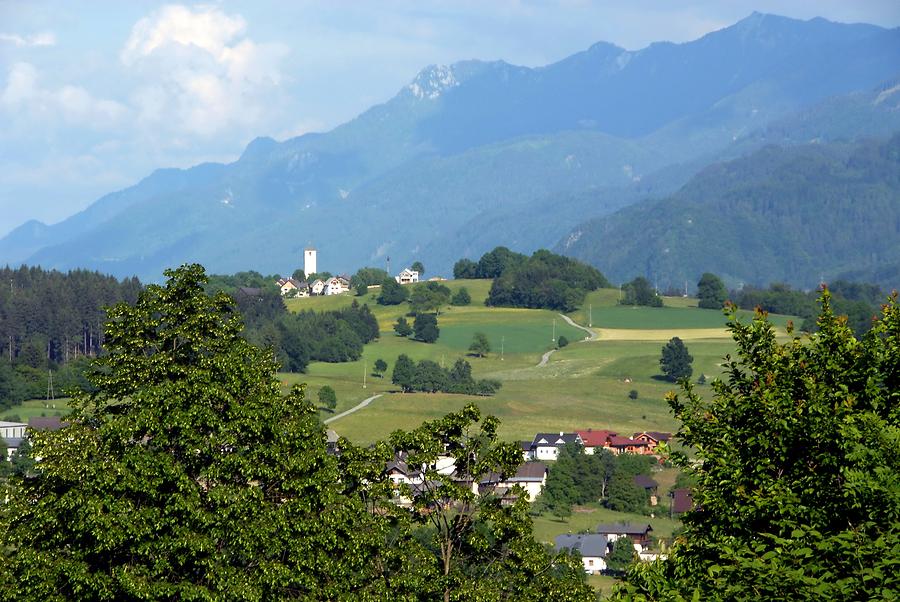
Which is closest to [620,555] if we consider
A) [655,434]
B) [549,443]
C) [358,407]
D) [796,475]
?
[549,443]

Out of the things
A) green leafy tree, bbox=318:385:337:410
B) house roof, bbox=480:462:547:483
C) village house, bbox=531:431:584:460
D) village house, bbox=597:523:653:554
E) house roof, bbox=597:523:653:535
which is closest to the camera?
village house, bbox=597:523:653:554

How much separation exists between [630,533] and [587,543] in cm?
600

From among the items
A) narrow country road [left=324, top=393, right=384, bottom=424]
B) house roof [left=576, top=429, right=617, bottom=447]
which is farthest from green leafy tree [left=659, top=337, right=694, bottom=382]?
narrow country road [left=324, top=393, right=384, bottom=424]

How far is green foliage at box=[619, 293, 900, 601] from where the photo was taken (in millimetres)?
19531

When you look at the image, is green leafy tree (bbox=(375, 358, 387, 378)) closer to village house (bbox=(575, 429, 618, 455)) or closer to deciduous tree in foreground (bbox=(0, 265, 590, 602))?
village house (bbox=(575, 429, 618, 455))

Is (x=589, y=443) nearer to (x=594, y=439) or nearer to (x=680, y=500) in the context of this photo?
(x=594, y=439)

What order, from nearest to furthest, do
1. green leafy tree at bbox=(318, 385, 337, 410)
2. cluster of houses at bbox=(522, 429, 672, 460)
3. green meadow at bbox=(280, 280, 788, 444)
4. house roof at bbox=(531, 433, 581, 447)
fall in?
cluster of houses at bbox=(522, 429, 672, 460) → house roof at bbox=(531, 433, 581, 447) → green meadow at bbox=(280, 280, 788, 444) → green leafy tree at bbox=(318, 385, 337, 410)

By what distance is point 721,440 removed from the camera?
79.2 feet

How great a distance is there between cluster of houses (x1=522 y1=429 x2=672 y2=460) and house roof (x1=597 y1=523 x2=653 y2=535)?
28847 millimetres

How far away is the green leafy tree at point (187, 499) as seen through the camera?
101ft

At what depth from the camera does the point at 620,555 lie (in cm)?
9100

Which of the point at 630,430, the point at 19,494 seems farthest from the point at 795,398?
the point at 630,430

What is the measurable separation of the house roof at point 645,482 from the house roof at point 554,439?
1300 centimetres

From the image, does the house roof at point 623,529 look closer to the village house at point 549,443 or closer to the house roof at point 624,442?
the village house at point 549,443
